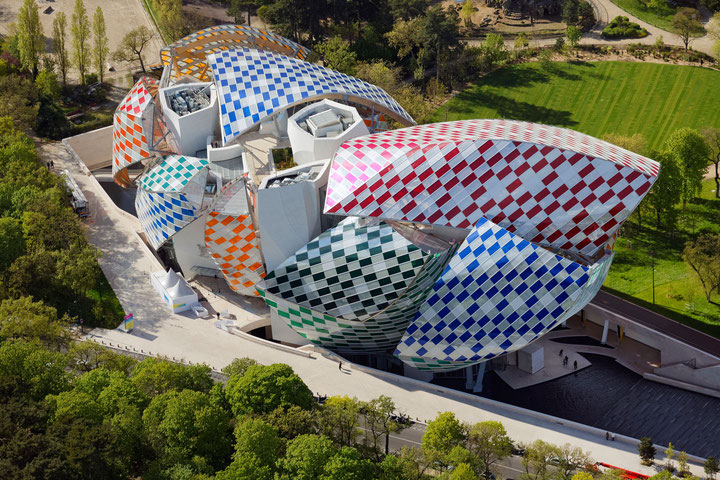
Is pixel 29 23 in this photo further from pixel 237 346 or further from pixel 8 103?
pixel 237 346

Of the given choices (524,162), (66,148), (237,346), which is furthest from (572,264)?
(66,148)

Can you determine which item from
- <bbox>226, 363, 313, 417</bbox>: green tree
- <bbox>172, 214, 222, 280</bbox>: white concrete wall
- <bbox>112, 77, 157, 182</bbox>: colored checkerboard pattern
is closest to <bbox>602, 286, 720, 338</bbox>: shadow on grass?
<bbox>226, 363, 313, 417</bbox>: green tree

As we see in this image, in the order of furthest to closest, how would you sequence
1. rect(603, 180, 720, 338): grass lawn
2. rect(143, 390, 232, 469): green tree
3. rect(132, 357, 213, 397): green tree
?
rect(603, 180, 720, 338): grass lawn < rect(132, 357, 213, 397): green tree < rect(143, 390, 232, 469): green tree

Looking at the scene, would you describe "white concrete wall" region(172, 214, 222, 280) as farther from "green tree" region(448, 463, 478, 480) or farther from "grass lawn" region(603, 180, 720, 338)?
"grass lawn" region(603, 180, 720, 338)

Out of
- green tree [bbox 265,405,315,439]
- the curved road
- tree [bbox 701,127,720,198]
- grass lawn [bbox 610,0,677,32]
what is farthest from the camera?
grass lawn [bbox 610,0,677,32]

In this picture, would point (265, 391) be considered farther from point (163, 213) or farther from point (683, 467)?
point (683, 467)

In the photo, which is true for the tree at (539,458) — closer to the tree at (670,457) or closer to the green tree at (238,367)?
the tree at (670,457)

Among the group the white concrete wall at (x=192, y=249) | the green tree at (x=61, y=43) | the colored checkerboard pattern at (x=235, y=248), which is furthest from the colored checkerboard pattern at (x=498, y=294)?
the green tree at (x=61, y=43)

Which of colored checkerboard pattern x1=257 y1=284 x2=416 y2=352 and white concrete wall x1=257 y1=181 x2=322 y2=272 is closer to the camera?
white concrete wall x1=257 y1=181 x2=322 y2=272
